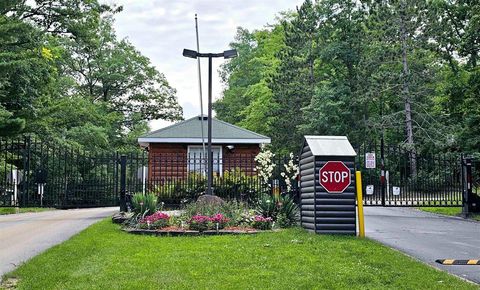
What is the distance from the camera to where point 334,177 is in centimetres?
1080

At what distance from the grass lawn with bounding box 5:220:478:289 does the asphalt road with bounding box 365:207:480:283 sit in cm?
53

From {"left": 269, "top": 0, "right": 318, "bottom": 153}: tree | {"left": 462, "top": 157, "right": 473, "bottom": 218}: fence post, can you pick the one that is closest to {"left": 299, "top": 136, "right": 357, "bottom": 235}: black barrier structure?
{"left": 462, "top": 157, "right": 473, "bottom": 218}: fence post

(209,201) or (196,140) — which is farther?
(196,140)

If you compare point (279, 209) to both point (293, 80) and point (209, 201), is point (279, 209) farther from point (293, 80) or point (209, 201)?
point (293, 80)

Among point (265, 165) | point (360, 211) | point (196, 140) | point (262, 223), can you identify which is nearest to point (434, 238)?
point (360, 211)

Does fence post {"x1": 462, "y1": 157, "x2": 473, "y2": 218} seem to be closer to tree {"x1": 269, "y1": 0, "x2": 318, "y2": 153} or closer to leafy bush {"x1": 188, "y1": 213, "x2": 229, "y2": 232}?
leafy bush {"x1": 188, "y1": 213, "x2": 229, "y2": 232}

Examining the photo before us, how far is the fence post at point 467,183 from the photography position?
54.1 feet

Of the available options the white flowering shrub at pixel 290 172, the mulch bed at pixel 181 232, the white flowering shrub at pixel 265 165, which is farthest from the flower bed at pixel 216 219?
the white flowering shrub at pixel 265 165

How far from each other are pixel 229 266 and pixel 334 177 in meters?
4.28

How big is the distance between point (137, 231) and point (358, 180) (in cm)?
463

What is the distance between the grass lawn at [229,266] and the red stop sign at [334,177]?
3.79 feet

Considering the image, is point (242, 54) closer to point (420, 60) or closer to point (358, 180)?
point (420, 60)

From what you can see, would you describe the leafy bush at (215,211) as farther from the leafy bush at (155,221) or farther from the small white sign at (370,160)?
the small white sign at (370,160)

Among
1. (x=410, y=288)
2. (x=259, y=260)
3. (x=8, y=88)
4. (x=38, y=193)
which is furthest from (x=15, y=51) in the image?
(x=410, y=288)
